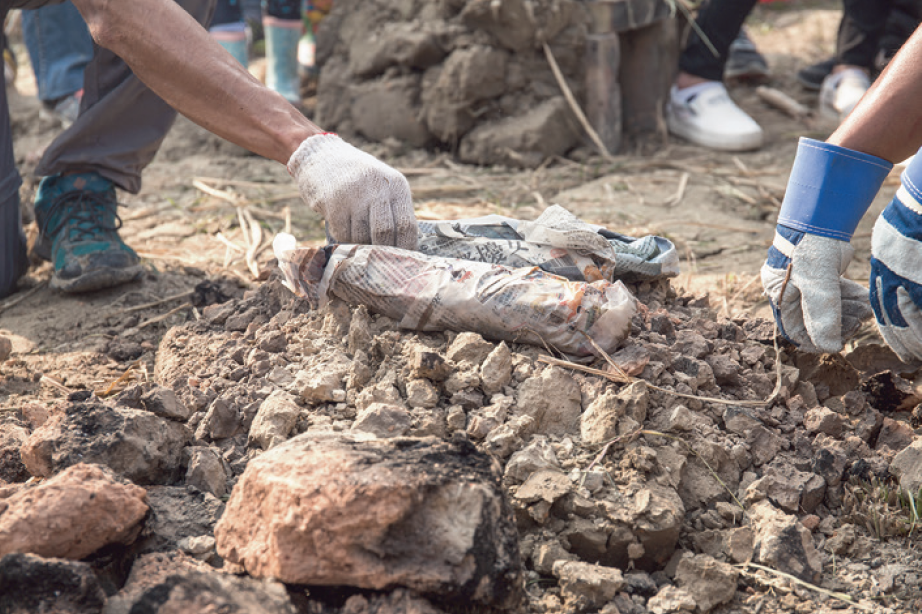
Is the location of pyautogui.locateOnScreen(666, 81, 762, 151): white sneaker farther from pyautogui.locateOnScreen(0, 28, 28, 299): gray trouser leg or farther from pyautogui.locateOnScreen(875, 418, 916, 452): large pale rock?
pyautogui.locateOnScreen(0, 28, 28, 299): gray trouser leg

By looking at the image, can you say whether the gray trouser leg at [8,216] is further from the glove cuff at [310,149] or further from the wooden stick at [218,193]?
the glove cuff at [310,149]

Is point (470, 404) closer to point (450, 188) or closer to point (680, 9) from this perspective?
point (450, 188)

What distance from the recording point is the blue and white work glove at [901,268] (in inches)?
66.4

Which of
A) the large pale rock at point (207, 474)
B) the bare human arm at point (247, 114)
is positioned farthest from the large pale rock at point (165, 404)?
the bare human arm at point (247, 114)

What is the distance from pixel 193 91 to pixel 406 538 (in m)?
1.21

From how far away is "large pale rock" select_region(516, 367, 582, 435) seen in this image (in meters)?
1.58

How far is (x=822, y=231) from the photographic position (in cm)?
181

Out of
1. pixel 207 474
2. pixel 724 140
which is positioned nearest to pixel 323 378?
pixel 207 474

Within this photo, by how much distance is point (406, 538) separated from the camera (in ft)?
3.97

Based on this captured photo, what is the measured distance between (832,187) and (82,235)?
88.0 inches

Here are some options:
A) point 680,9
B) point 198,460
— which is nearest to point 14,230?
point 198,460

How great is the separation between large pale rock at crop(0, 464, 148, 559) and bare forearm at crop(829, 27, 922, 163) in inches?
64.7

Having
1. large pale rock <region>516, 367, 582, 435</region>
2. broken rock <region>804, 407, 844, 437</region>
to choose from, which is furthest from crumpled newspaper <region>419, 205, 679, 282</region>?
broken rock <region>804, 407, 844, 437</region>

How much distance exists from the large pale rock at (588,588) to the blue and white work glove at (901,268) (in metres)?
0.93
